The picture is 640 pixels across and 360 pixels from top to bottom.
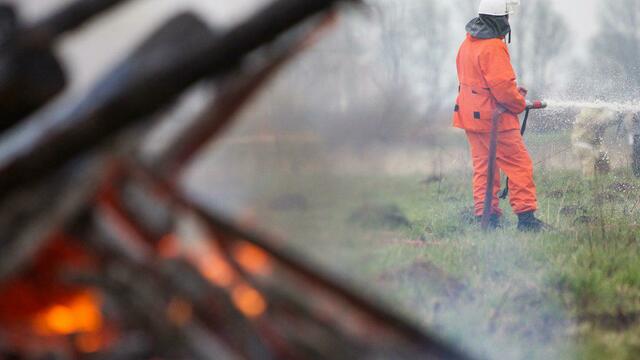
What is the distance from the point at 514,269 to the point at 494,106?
1.62ft

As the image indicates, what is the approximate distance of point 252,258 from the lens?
128cm

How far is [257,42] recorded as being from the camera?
104cm

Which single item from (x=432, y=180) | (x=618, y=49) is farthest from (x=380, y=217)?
(x=618, y=49)

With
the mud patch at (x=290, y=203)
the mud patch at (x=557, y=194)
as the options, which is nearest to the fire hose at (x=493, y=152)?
the mud patch at (x=557, y=194)

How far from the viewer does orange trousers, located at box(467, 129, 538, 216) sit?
2834 millimetres

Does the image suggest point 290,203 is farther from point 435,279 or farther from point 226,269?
point 226,269

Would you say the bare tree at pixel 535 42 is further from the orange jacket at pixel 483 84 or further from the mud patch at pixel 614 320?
the mud patch at pixel 614 320

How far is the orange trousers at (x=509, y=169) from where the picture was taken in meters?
2.83

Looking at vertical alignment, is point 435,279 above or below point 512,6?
below

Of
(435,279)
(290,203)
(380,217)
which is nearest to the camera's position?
(290,203)

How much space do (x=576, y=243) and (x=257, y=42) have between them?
2026mm

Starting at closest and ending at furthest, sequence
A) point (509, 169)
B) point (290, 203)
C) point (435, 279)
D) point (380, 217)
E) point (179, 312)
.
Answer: point (179, 312) → point (290, 203) → point (380, 217) → point (435, 279) → point (509, 169)

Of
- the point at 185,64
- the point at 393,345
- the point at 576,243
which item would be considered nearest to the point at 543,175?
the point at 576,243

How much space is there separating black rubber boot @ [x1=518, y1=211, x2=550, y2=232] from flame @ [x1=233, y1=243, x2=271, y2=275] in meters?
1.71
